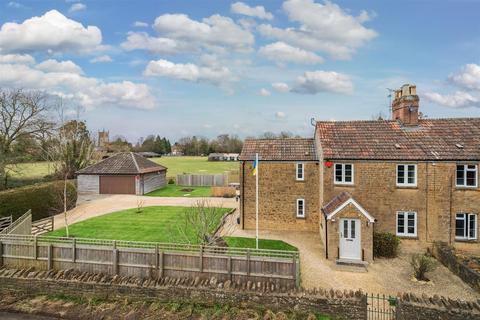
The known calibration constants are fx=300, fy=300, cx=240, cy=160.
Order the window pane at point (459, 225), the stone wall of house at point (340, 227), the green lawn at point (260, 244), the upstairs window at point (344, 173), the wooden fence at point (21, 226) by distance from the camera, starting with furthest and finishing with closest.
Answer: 1. the upstairs window at point (344, 173)
2. the green lawn at point (260, 244)
3. the wooden fence at point (21, 226)
4. the window pane at point (459, 225)
5. the stone wall of house at point (340, 227)

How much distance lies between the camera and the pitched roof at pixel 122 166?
39.5 meters

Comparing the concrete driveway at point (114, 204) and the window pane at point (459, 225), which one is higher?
the window pane at point (459, 225)

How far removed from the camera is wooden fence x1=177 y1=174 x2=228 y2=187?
4752cm

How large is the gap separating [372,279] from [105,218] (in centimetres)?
2159

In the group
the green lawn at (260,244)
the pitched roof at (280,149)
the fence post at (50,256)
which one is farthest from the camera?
the pitched roof at (280,149)

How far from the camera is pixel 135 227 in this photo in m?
23.4

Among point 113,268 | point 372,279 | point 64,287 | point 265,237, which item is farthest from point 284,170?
point 64,287

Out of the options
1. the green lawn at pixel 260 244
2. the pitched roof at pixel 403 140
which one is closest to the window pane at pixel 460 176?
the pitched roof at pixel 403 140

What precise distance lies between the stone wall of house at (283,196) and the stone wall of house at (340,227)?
5.05 meters

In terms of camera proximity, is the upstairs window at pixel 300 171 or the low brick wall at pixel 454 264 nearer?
the low brick wall at pixel 454 264

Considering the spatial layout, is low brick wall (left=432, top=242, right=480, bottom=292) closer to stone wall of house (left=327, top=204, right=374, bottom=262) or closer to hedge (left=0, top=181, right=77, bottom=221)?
stone wall of house (left=327, top=204, right=374, bottom=262)

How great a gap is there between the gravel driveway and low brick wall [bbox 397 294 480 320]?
2.18 metres

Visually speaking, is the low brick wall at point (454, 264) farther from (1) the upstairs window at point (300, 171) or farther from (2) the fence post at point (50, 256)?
(2) the fence post at point (50, 256)

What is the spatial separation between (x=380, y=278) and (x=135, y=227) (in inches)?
682
